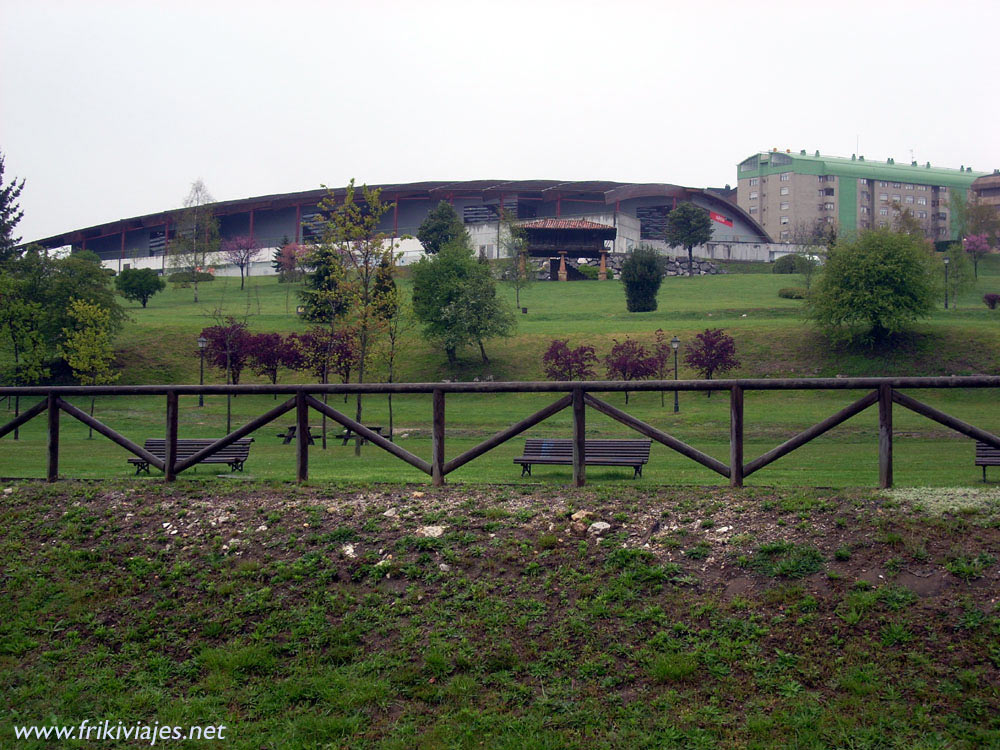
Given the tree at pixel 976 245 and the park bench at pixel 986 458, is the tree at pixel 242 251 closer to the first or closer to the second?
the tree at pixel 976 245

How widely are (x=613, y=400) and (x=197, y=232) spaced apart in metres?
61.4

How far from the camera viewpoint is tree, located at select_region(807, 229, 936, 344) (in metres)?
39.4

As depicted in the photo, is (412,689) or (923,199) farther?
(923,199)

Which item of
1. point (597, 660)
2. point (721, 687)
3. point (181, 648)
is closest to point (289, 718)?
point (181, 648)

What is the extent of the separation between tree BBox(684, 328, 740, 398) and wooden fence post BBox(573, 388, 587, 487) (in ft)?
88.2

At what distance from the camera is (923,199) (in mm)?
121000

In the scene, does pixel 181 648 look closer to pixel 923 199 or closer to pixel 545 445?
pixel 545 445

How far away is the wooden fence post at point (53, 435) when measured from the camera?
9.48m

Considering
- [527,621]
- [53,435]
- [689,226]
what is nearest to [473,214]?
[689,226]

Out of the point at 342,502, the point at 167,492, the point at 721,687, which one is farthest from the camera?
the point at 167,492

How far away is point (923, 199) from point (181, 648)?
442 feet

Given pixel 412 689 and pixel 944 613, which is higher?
pixel 944 613

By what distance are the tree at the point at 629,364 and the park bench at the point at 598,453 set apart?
19.5 meters

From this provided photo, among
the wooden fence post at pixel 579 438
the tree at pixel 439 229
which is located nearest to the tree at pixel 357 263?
the wooden fence post at pixel 579 438
